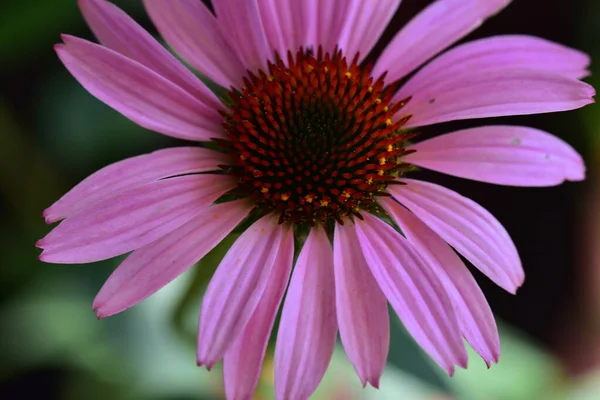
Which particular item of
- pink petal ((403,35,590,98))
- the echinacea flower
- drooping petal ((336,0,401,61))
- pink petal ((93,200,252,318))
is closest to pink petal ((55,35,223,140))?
the echinacea flower

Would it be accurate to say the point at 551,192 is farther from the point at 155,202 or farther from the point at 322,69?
the point at 155,202

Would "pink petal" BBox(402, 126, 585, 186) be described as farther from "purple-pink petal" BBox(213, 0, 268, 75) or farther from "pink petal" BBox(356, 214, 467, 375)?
"purple-pink petal" BBox(213, 0, 268, 75)

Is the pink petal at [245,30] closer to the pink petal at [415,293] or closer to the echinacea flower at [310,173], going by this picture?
the echinacea flower at [310,173]

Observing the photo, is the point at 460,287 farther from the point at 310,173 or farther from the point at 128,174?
the point at 128,174

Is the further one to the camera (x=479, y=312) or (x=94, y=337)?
(x=94, y=337)

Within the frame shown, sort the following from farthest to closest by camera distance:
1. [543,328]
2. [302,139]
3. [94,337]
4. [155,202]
Answer: 1. [543,328]
2. [94,337]
3. [302,139]
4. [155,202]

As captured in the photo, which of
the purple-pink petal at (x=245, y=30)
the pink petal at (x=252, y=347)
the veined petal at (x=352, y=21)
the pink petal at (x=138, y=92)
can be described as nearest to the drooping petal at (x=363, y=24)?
the veined petal at (x=352, y=21)

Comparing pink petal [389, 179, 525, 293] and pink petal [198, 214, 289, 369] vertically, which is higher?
pink petal [389, 179, 525, 293]

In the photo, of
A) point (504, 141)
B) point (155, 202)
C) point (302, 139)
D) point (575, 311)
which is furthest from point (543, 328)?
point (155, 202)
